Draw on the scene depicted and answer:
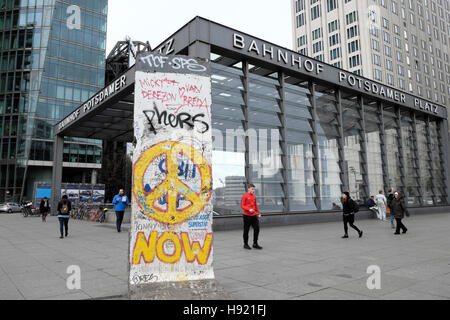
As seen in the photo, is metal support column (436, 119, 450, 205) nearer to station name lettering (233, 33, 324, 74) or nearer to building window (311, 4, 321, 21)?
station name lettering (233, 33, 324, 74)

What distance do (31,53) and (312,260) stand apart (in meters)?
58.3

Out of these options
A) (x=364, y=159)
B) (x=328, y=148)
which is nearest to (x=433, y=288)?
(x=328, y=148)

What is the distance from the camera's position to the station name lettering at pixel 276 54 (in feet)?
47.5

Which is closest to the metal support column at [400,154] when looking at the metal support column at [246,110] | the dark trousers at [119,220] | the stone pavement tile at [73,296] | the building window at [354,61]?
the metal support column at [246,110]

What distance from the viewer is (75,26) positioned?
5447 cm

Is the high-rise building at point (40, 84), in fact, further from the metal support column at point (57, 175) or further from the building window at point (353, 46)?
the building window at point (353, 46)

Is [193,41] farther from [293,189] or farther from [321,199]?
[321,199]

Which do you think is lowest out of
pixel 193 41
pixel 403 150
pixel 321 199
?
pixel 321 199

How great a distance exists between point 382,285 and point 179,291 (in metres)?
3.07

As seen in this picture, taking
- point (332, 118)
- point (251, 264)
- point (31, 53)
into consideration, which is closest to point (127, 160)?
point (31, 53)

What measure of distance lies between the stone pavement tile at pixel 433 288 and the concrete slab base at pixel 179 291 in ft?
9.21

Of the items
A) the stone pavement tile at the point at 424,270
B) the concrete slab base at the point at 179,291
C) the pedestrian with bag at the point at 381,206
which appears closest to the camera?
the concrete slab base at the point at 179,291

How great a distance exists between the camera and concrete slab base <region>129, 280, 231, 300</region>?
4.21 m

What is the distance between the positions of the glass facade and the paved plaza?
16.0 ft
